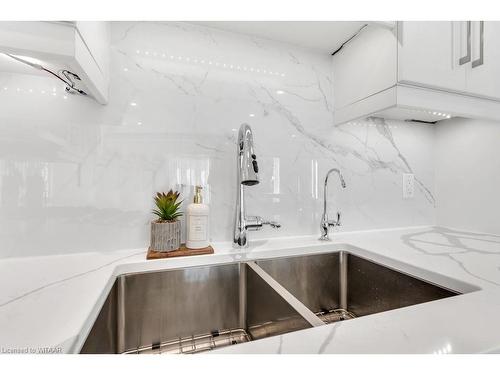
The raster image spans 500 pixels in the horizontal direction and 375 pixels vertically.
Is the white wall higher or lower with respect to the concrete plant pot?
higher

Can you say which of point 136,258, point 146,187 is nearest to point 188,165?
point 146,187

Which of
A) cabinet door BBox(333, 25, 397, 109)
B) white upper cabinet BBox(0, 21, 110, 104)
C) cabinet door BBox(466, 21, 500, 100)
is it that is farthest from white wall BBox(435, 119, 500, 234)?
white upper cabinet BBox(0, 21, 110, 104)

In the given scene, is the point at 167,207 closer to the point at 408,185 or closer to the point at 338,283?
the point at 338,283

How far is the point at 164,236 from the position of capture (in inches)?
35.8

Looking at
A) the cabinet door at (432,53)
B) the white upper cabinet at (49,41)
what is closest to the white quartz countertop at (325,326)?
the white upper cabinet at (49,41)

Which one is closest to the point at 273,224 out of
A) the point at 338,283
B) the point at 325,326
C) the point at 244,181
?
the point at 244,181

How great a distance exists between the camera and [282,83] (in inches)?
47.6

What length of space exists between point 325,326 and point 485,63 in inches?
51.0

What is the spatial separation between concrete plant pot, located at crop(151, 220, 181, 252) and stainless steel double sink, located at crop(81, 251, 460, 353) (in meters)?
0.09

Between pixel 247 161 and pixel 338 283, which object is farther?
pixel 338 283

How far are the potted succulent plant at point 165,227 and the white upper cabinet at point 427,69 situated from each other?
906mm

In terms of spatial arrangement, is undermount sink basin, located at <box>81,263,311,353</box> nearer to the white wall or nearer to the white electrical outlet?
the white electrical outlet

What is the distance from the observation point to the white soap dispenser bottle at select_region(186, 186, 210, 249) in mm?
948
